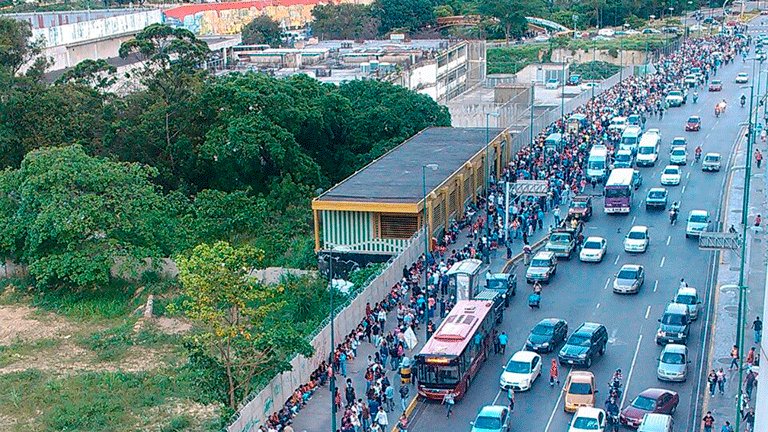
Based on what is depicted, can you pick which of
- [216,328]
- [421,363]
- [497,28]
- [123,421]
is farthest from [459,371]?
[497,28]

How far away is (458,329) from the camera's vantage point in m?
32.4

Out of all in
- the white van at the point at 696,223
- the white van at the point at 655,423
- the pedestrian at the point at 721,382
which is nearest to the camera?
the white van at the point at 655,423

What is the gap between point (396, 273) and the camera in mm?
41469

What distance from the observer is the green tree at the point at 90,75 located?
210ft

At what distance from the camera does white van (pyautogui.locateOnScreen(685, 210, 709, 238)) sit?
46.3m

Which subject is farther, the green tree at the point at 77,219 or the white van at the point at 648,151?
the white van at the point at 648,151

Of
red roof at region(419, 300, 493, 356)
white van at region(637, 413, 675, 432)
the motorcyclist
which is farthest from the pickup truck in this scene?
white van at region(637, 413, 675, 432)

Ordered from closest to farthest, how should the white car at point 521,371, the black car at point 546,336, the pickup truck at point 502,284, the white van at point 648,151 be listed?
the white car at point 521,371
the black car at point 546,336
the pickup truck at point 502,284
the white van at point 648,151

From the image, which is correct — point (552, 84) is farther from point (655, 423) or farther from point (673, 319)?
point (655, 423)

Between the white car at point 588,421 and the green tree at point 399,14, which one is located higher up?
the green tree at point 399,14

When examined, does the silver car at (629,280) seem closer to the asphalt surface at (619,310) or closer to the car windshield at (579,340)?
the asphalt surface at (619,310)

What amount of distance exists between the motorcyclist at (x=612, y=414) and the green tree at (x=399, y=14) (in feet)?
345

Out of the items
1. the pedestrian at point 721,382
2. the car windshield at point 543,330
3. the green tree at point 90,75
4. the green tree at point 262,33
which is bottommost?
the pedestrian at point 721,382

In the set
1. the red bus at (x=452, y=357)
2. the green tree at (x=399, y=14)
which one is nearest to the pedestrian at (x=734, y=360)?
the red bus at (x=452, y=357)
